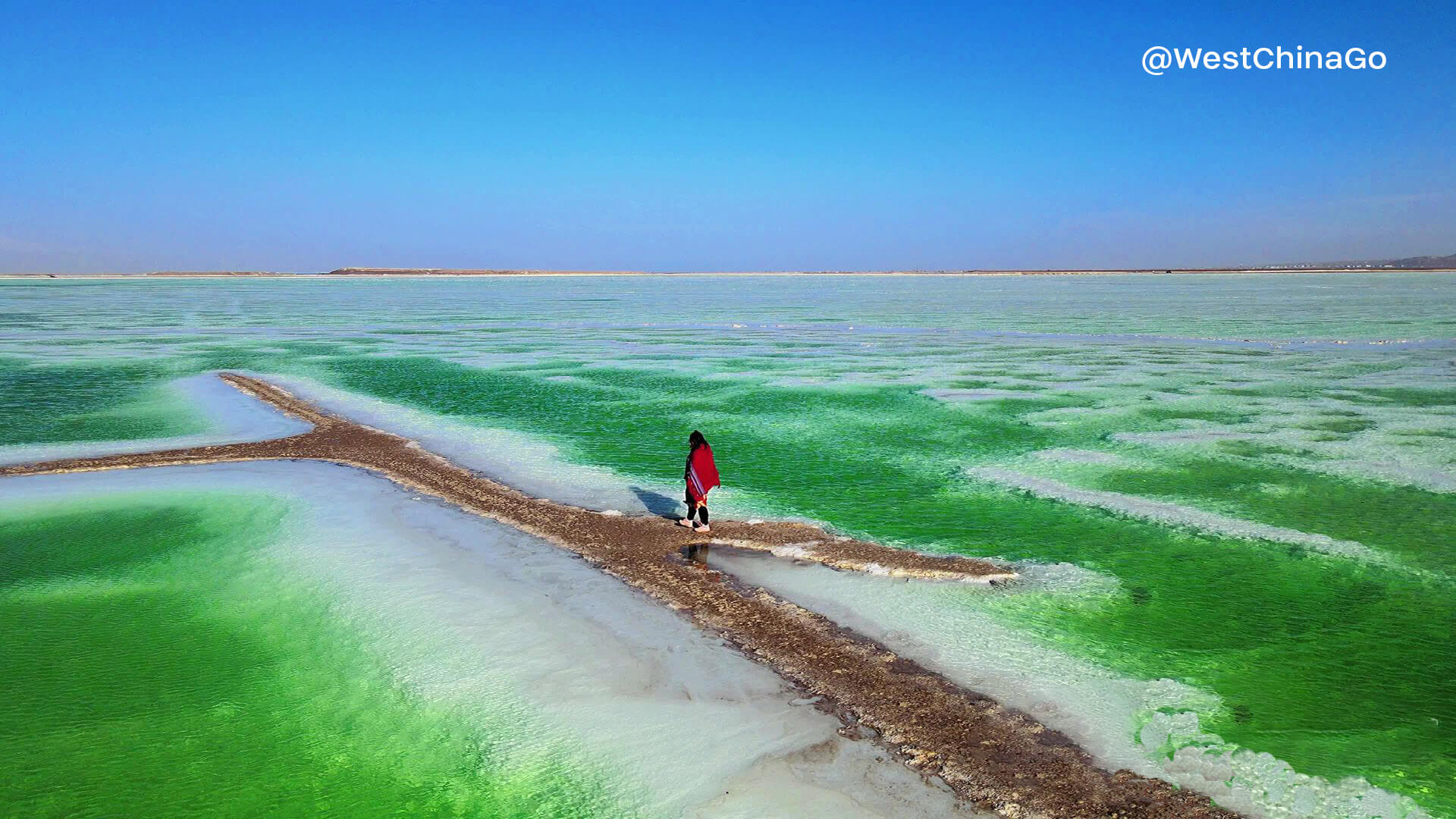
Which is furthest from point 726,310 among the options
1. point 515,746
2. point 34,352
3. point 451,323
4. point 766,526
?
point 515,746

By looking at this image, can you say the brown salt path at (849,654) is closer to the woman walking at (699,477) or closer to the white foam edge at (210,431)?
the woman walking at (699,477)

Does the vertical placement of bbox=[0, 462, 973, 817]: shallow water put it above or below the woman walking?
below

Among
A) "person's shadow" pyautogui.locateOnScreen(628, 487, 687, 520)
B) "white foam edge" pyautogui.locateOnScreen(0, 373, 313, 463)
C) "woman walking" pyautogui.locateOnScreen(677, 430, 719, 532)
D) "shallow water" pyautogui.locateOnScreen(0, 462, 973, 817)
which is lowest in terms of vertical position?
"shallow water" pyautogui.locateOnScreen(0, 462, 973, 817)

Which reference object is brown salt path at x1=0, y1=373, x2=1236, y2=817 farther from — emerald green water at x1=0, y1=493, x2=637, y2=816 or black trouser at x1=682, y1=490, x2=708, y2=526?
emerald green water at x1=0, y1=493, x2=637, y2=816

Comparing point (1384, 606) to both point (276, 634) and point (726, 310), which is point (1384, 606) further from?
point (726, 310)

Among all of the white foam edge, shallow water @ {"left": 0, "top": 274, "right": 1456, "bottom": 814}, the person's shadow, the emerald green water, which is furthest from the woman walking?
the white foam edge

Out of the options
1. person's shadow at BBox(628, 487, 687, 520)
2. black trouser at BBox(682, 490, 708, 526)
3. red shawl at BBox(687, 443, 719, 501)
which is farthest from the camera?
person's shadow at BBox(628, 487, 687, 520)

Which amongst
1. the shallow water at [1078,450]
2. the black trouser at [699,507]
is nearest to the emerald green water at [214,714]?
the black trouser at [699,507]
